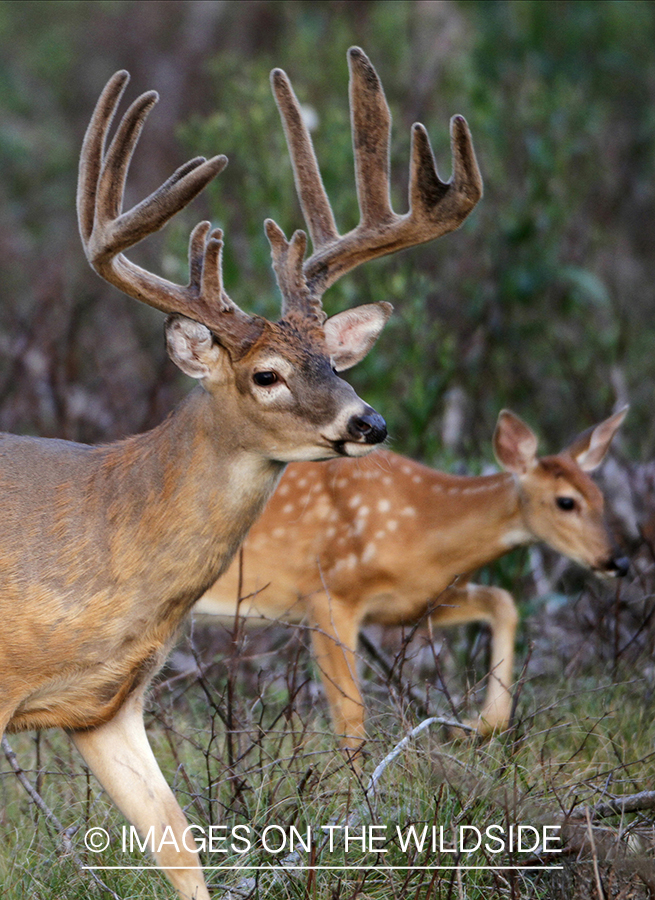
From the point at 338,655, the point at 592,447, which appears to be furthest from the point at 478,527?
the point at 338,655

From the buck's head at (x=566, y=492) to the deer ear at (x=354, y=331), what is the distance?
1546 millimetres

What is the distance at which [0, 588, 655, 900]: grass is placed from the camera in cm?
336

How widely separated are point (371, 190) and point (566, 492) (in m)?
1.82

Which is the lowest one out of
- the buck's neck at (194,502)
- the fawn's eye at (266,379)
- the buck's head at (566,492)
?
the buck's head at (566,492)

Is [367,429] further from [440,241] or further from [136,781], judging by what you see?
[440,241]

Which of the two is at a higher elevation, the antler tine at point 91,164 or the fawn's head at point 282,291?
the antler tine at point 91,164

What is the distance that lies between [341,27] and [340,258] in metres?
6.42

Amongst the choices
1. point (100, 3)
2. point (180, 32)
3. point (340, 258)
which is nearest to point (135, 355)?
point (340, 258)

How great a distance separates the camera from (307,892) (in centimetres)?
335

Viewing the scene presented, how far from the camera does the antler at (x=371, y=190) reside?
12.6 feet

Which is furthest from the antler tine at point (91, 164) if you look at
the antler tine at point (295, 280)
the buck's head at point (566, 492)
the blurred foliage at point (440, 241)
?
the blurred foliage at point (440, 241)

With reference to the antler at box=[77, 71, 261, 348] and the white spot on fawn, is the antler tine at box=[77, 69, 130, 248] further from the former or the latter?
the white spot on fawn

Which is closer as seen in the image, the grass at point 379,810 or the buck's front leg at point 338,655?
the grass at point 379,810

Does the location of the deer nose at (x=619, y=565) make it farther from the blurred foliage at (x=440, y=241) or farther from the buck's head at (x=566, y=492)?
Result: the blurred foliage at (x=440, y=241)
